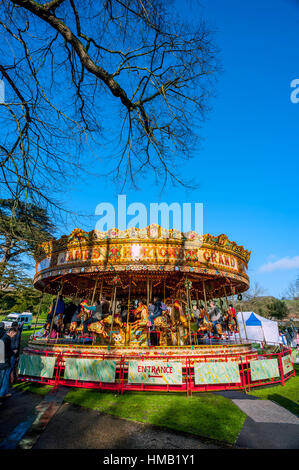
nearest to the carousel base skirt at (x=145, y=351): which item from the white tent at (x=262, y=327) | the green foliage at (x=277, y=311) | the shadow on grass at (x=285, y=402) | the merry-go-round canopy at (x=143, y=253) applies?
the shadow on grass at (x=285, y=402)

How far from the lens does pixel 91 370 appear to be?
20.6ft

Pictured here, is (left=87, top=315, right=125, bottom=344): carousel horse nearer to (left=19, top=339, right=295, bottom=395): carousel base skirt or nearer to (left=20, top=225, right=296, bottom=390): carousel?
(left=20, top=225, right=296, bottom=390): carousel

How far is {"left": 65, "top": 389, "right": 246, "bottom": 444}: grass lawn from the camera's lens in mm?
3807

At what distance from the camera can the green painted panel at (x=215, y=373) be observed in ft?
19.7

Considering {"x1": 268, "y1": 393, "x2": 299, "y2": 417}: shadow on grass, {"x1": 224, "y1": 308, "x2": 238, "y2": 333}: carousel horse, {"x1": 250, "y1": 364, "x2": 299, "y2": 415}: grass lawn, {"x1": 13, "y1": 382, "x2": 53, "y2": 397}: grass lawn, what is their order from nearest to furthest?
{"x1": 268, "y1": 393, "x2": 299, "y2": 417}: shadow on grass < {"x1": 250, "y1": 364, "x2": 299, "y2": 415}: grass lawn < {"x1": 13, "y1": 382, "x2": 53, "y2": 397}: grass lawn < {"x1": 224, "y1": 308, "x2": 238, "y2": 333}: carousel horse

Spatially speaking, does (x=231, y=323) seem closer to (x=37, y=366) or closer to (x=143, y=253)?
(x=143, y=253)

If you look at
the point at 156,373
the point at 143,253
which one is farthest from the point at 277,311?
the point at 156,373

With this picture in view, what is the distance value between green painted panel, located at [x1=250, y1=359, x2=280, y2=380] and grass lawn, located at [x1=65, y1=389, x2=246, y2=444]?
158 centimetres

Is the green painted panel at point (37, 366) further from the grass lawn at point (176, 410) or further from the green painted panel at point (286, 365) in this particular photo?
the green painted panel at point (286, 365)

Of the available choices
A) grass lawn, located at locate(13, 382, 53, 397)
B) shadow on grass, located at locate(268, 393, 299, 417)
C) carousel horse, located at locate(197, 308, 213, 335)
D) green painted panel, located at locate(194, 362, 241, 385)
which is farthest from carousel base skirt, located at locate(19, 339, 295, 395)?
carousel horse, located at locate(197, 308, 213, 335)

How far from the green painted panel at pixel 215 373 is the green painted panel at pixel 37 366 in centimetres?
427

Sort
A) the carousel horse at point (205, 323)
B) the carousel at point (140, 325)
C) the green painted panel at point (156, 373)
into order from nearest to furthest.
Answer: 1. the green painted panel at point (156, 373)
2. the carousel at point (140, 325)
3. the carousel horse at point (205, 323)

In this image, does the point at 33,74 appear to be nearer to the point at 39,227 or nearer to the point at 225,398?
the point at 39,227
